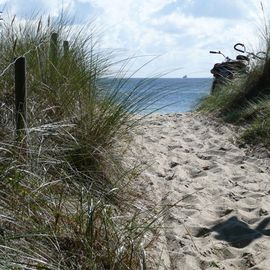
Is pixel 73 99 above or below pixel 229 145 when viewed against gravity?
above

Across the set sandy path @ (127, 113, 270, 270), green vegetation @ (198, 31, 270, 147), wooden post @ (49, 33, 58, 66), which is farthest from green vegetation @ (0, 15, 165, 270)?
green vegetation @ (198, 31, 270, 147)

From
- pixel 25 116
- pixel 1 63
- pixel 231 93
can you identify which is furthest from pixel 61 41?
pixel 231 93

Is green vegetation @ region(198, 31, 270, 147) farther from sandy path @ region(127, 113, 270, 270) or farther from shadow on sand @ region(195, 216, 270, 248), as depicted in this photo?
shadow on sand @ region(195, 216, 270, 248)

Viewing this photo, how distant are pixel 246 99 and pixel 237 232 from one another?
567cm

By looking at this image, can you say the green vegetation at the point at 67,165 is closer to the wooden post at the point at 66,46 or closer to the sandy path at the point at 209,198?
the wooden post at the point at 66,46

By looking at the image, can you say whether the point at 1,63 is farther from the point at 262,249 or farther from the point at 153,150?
the point at 262,249

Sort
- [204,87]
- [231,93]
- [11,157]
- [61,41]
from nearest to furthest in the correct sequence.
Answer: [11,157]
[61,41]
[231,93]
[204,87]

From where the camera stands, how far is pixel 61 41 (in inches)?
236

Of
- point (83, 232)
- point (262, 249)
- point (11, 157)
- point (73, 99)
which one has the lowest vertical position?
point (262, 249)

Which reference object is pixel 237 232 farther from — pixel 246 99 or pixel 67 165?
pixel 246 99

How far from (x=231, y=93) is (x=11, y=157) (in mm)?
6986

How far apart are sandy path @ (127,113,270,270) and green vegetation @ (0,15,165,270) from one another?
29 cm

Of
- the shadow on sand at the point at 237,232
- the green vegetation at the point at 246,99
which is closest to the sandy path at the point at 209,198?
the shadow on sand at the point at 237,232

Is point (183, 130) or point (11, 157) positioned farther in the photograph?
point (183, 130)
